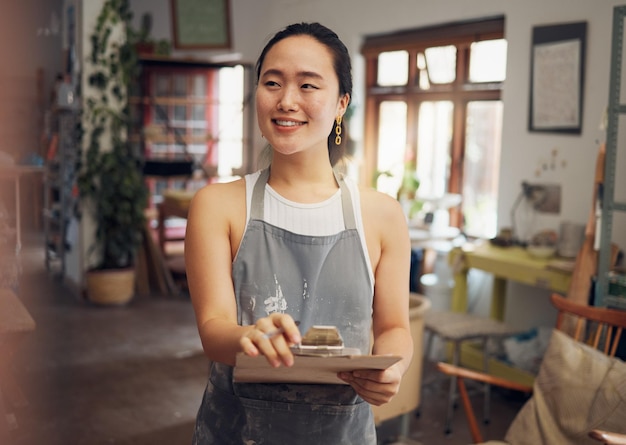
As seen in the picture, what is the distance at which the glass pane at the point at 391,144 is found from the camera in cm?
613

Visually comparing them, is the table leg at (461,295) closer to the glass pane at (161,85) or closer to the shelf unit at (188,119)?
the shelf unit at (188,119)

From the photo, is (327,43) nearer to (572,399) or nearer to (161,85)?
(572,399)

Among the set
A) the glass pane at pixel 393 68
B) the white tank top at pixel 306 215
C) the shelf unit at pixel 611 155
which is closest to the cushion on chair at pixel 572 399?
the shelf unit at pixel 611 155

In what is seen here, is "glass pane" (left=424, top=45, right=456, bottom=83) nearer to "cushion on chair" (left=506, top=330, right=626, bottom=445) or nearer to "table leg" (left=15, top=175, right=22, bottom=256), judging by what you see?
"cushion on chair" (left=506, top=330, right=626, bottom=445)

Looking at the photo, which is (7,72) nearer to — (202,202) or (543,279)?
(202,202)

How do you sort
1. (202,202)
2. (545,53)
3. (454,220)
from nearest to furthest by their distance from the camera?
(202,202), (545,53), (454,220)

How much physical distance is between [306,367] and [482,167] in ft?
15.2

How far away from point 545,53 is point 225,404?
13.1 ft

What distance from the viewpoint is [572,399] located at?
242 cm

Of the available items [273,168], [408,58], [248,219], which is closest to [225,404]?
[248,219]

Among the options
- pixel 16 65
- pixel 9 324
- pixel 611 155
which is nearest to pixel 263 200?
pixel 16 65

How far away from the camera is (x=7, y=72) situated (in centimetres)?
90

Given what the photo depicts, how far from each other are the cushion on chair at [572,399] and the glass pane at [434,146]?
3258 millimetres

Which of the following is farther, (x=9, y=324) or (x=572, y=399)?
(x=572, y=399)
